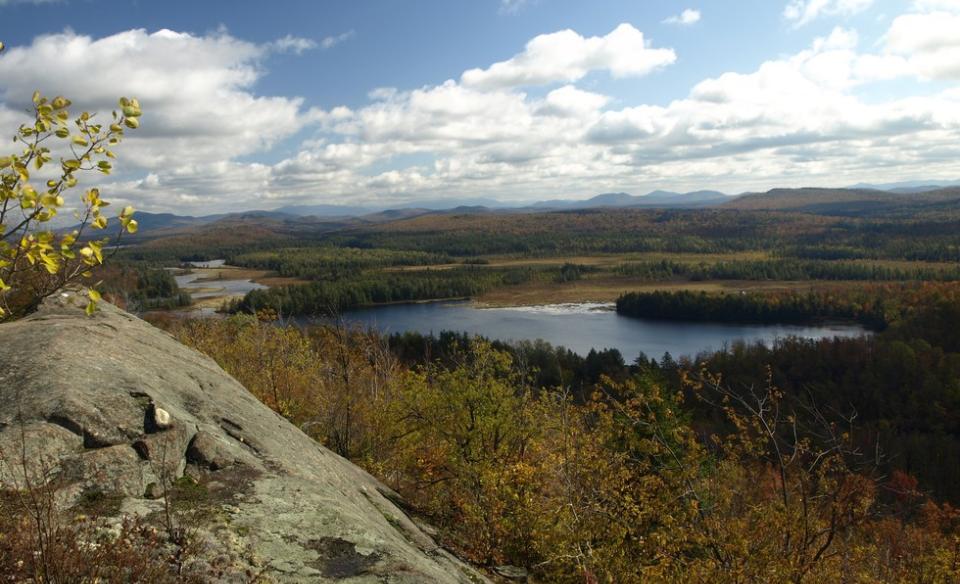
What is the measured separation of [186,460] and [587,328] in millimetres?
118565

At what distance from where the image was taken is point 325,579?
5305 millimetres

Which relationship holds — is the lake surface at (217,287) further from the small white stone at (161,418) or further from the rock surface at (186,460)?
the small white stone at (161,418)

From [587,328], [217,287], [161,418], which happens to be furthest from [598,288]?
[161,418]

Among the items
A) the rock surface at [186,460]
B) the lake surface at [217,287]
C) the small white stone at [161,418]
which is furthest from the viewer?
the lake surface at [217,287]

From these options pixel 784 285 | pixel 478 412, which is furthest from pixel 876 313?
pixel 478 412

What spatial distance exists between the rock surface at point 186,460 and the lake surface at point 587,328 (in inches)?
3562

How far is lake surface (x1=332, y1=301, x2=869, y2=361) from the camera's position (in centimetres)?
10600

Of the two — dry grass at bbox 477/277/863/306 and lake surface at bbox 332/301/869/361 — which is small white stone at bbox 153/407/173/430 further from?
dry grass at bbox 477/277/863/306

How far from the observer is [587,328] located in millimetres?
122250

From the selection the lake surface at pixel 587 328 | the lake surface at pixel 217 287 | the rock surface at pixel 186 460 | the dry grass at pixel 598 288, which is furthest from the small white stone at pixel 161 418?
the dry grass at pixel 598 288

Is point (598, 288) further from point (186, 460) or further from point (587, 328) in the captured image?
point (186, 460)

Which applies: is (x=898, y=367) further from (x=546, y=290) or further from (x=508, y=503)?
(x=546, y=290)

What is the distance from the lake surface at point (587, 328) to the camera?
4173 inches

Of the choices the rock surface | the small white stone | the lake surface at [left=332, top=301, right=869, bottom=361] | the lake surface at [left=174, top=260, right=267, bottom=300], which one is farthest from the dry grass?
the small white stone
